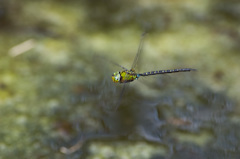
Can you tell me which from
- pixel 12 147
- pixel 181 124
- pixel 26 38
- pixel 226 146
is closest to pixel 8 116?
pixel 12 147

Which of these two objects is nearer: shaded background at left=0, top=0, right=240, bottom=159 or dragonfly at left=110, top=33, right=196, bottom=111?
shaded background at left=0, top=0, right=240, bottom=159

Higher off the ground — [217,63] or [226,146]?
[217,63]

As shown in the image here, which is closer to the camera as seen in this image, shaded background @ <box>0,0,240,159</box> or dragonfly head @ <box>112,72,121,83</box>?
shaded background @ <box>0,0,240,159</box>

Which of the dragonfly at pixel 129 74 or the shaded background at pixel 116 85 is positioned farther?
the dragonfly at pixel 129 74

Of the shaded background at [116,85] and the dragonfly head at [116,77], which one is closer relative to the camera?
the shaded background at [116,85]

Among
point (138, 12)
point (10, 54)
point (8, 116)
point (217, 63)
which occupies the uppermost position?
point (138, 12)

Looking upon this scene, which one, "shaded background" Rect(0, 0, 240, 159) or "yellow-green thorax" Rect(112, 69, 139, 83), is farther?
"yellow-green thorax" Rect(112, 69, 139, 83)

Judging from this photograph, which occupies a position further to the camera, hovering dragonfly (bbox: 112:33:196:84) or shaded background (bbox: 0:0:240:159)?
hovering dragonfly (bbox: 112:33:196:84)

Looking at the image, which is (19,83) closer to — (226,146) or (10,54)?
(10,54)
